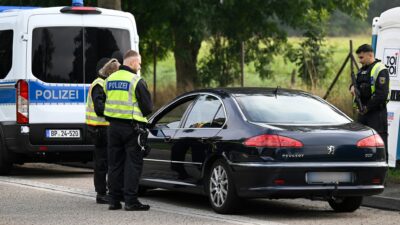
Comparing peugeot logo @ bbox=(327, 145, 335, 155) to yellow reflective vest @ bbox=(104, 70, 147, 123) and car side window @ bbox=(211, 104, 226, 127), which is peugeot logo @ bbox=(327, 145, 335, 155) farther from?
yellow reflective vest @ bbox=(104, 70, 147, 123)

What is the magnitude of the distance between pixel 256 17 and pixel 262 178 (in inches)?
746

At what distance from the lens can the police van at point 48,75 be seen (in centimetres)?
1595

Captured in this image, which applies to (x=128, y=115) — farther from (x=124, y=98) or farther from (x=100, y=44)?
(x=100, y=44)

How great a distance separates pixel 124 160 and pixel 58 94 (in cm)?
438

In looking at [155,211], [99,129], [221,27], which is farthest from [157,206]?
[221,27]

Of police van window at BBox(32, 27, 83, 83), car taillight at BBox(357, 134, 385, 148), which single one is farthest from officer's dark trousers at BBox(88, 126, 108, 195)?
police van window at BBox(32, 27, 83, 83)

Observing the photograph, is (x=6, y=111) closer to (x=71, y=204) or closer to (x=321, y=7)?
(x=71, y=204)

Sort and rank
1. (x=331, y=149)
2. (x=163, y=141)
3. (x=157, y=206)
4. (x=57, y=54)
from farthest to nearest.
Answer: (x=57, y=54), (x=163, y=141), (x=157, y=206), (x=331, y=149)

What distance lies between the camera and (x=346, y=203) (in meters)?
11.8

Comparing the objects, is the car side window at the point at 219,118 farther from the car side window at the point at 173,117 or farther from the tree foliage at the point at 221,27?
the tree foliage at the point at 221,27

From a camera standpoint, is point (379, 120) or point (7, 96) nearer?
point (379, 120)

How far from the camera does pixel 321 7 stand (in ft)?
96.5

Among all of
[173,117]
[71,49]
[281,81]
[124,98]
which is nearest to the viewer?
[124,98]

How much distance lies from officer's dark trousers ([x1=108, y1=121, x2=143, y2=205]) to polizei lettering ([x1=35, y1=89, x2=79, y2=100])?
4.27 m
